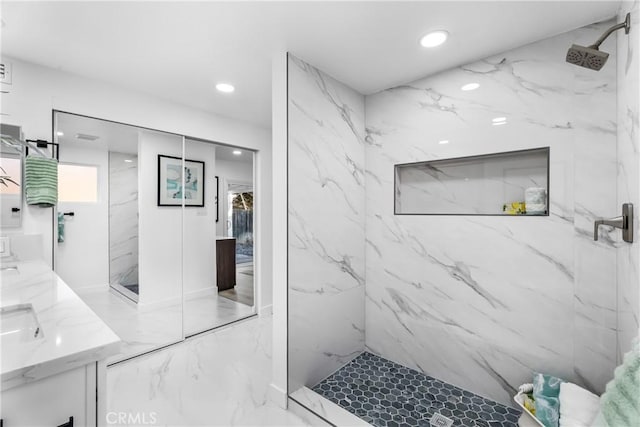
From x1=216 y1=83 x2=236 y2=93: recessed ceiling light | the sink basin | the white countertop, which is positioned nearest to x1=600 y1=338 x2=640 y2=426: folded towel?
the white countertop

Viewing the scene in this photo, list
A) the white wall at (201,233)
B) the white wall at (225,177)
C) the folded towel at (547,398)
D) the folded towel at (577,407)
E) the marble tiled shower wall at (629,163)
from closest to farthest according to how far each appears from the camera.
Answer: the marble tiled shower wall at (629,163), the folded towel at (577,407), the folded towel at (547,398), the white wall at (201,233), the white wall at (225,177)

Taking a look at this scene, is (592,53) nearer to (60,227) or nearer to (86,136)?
(86,136)

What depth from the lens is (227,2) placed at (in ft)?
4.83

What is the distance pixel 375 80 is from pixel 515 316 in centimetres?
192

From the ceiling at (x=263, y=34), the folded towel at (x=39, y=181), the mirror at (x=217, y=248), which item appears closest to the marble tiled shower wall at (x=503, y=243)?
the ceiling at (x=263, y=34)

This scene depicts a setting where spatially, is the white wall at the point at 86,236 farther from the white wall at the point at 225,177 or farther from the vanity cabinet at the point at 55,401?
the vanity cabinet at the point at 55,401

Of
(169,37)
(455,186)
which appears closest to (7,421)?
(169,37)

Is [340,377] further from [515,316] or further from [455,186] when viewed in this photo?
[455,186]

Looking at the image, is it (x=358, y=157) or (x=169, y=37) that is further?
(x=358, y=157)

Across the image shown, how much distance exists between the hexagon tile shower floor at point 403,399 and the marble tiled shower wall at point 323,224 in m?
0.18

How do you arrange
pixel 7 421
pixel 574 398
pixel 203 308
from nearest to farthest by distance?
1. pixel 7 421
2. pixel 574 398
3. pixel 203 308

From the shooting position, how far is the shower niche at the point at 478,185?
6.23 feet

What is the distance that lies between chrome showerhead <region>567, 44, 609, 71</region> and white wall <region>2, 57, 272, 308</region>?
286cm

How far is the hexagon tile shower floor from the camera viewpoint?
5.78 feet
